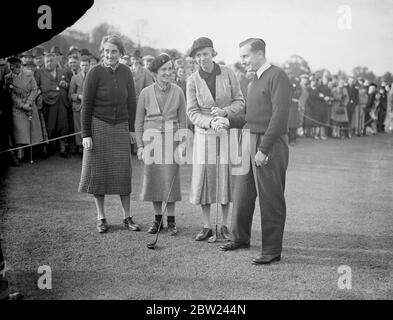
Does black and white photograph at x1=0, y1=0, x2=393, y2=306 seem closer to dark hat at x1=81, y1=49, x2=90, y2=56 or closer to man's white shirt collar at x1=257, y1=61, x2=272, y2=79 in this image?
man's white shirt collar at x1=257, y1=61, x2=272, y2=79

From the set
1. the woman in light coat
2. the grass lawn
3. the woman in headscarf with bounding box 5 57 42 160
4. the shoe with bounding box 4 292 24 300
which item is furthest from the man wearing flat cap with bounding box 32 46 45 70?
the woman in light coat

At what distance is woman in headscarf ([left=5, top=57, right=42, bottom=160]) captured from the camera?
814cm

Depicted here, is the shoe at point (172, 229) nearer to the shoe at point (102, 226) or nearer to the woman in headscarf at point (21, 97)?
the shoe at point (102, 226)

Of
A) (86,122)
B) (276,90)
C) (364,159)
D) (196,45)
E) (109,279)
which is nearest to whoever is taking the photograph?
(109,279)

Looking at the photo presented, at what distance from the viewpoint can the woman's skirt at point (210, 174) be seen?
481 cm

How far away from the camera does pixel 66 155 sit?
905cm

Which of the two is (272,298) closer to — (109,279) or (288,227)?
(109,279)

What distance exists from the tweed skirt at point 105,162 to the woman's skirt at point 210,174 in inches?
34.8

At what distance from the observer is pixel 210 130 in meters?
4.81

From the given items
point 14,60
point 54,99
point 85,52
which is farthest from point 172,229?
point 85,52

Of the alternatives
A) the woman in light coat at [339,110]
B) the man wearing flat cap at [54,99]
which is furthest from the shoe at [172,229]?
the woman in light coat at [339,110]

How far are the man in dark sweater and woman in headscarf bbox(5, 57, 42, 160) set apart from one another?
5269 millimetres

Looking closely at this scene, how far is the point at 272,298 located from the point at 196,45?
101 inches
